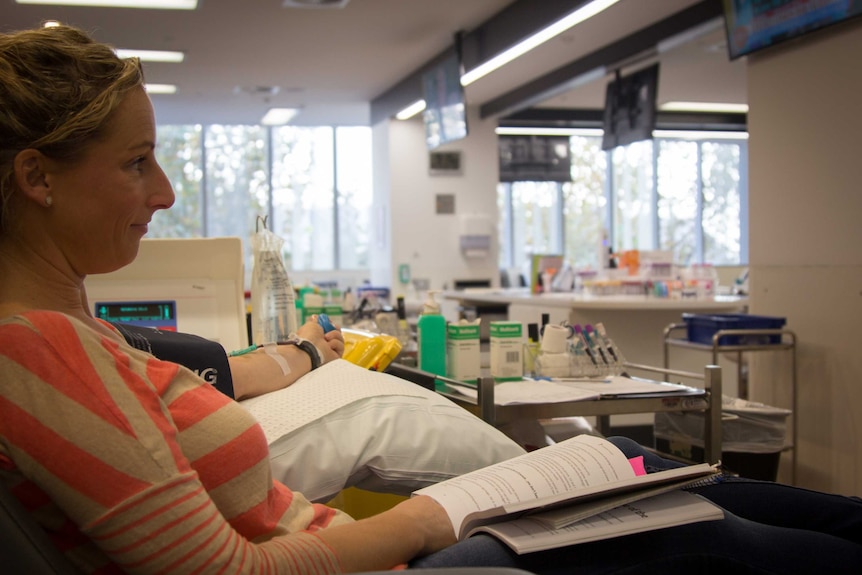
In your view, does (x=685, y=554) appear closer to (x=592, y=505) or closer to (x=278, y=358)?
(x=592, y=505)

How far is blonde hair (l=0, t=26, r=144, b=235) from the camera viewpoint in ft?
3.16

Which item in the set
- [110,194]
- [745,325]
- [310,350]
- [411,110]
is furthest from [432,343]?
[411,110]

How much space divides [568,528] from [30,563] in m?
0.64

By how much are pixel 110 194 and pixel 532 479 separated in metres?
0.73

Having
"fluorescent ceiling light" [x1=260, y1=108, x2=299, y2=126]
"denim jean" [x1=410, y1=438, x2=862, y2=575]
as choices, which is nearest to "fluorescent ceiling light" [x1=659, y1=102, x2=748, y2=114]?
"fluorescent ceiling light" [x1=260, y1=108, x2=299, y2=126]

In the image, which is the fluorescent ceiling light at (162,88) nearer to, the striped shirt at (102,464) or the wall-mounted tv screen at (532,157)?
the wall-mounted tv screen at (532,157)

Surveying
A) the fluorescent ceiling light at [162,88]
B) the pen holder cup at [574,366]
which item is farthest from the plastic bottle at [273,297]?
the fluorescent ceiling light at [162,88]

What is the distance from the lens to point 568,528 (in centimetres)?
→ 109

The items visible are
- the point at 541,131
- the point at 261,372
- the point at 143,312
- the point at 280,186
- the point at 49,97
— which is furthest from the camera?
the point at 280,186

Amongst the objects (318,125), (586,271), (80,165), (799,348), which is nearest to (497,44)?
(586,271)

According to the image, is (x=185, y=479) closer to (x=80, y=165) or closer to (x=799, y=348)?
(x=80, y=165)

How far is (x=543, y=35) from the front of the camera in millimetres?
5715

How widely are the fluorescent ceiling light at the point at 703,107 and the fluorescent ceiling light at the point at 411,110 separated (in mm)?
3287

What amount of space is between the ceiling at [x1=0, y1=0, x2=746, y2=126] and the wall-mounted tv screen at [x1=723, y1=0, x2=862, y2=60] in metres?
1.24
